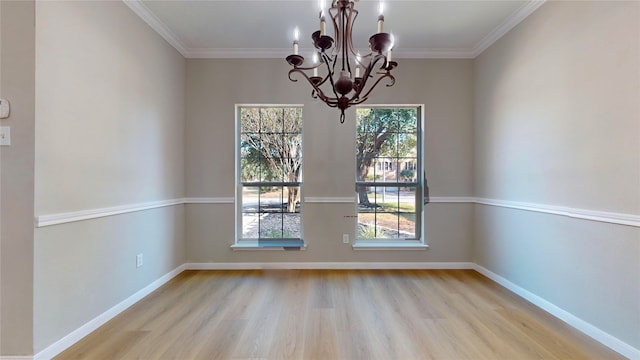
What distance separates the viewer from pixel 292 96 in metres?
3.37

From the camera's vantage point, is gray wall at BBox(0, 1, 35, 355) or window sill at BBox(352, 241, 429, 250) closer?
gray wall at BBox(0, 1, 35, 355)

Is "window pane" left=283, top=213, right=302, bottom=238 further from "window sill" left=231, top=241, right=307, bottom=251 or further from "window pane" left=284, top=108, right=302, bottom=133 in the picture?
"window pane" left=284, top=108, right=302, bottom=133

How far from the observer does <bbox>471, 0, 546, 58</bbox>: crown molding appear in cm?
245

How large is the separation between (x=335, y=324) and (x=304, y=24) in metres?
2.78

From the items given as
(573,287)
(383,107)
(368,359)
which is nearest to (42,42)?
(368,359)

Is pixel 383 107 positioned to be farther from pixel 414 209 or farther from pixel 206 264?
pixel 206 264

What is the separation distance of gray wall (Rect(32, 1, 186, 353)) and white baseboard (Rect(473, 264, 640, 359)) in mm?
3621

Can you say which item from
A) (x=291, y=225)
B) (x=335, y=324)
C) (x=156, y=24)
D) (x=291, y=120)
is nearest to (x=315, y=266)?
(x=291, y=225)

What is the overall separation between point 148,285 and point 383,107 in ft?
10.7

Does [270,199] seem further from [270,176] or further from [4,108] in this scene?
[4,108]

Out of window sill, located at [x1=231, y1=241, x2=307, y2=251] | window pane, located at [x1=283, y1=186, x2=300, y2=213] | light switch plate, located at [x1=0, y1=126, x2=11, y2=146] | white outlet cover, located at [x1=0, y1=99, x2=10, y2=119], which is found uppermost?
white outlet cover, located at [x1=0, y1=99, x2=10, y2=119]

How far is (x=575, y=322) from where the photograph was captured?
6.82 ft

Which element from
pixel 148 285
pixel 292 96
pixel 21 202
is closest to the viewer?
pixel 21 202

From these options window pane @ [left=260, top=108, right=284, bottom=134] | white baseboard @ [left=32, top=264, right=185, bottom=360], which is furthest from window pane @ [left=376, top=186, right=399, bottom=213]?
white baseboard @ [left=32, top=264, right=185, bottom=360]
